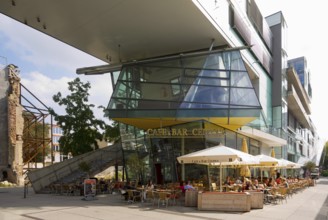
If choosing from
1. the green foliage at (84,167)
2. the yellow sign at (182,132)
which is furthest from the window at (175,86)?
the green foliage at (84,167)

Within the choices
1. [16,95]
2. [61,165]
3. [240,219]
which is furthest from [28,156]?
[240,219]

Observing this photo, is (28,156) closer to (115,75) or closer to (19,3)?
(115,75)

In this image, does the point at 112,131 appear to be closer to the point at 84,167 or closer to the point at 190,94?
the point at 84,167

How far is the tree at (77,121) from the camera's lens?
104 feet

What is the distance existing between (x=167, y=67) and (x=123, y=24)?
14.3 ft

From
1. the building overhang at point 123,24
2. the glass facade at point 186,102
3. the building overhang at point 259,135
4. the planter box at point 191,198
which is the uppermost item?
the building overhang at point 123,24

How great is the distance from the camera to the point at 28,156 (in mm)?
46094

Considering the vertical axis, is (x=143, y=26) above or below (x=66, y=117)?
above

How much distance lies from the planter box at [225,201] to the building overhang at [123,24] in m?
10.3

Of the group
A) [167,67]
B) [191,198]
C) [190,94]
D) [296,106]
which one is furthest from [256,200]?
[296,106]

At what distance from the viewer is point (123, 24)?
21344 millimetres

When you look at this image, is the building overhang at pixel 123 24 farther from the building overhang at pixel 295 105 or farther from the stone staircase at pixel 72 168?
the building overhang at pixel 295 105

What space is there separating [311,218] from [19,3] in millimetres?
18246

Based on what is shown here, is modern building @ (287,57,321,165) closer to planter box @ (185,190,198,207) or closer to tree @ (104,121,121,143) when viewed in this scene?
tree @ (104,121,121,143)
